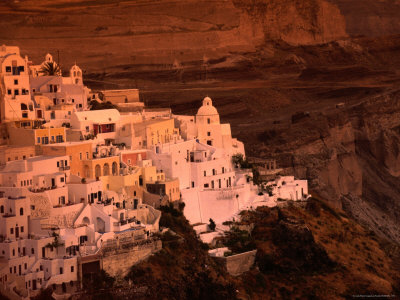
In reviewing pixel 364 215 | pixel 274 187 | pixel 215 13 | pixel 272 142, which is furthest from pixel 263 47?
pixel 274 187

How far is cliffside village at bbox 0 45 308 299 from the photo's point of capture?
4428cm

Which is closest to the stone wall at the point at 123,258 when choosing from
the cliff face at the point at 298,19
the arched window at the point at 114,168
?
the arched window at the point at 114,168

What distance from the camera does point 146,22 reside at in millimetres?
113312

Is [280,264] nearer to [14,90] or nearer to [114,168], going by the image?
[114,168]

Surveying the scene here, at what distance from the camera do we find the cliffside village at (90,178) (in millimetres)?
44281

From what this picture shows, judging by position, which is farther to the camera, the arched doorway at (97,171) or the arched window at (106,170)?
the arched window at (106,170)

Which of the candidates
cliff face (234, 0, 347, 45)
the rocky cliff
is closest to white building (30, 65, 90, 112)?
the rocky cliff

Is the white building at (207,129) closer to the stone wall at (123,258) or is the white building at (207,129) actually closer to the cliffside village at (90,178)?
the cliffside village at (90,178)

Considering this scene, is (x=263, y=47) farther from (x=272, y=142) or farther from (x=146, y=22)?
(x=272, y=142)

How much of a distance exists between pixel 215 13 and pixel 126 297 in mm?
74634

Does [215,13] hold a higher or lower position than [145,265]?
higher

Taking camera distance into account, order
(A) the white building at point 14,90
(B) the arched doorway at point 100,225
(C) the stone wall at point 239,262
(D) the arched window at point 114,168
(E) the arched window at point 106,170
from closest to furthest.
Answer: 1. (B) the arched doorway at point 100,225
2. (C) the stone wall at point 239,262
3. (E) the arched window at point 106,170
4. (D) the arched window at point 114,168
5. (A) the white building at point 14,90

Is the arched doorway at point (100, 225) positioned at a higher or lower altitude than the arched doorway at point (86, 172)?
lower

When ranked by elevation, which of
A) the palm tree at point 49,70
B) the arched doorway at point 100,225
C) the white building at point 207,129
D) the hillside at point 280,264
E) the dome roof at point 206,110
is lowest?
the hillside at point 280,264
